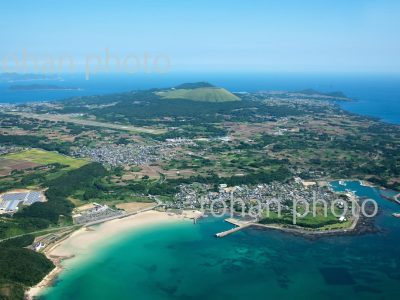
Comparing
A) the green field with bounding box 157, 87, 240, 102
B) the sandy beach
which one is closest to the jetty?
the sandy beach

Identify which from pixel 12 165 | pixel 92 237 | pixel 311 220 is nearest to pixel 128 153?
pixel 12 165

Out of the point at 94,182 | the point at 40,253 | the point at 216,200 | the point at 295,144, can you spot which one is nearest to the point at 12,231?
the point at 40,253

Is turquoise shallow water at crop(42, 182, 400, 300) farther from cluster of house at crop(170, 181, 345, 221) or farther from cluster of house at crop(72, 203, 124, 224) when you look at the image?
cluster of house at crop(170, 181, 345, 221)

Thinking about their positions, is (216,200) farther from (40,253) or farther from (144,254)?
(40,253)

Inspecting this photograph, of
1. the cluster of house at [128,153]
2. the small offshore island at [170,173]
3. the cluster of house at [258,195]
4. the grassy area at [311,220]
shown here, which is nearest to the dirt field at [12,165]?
the small offshore island at [170,173]

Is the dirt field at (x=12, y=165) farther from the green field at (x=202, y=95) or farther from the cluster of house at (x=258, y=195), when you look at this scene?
the green field at (x=202, y=95)

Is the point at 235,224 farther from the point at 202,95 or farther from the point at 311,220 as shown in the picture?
the point at 202,95
